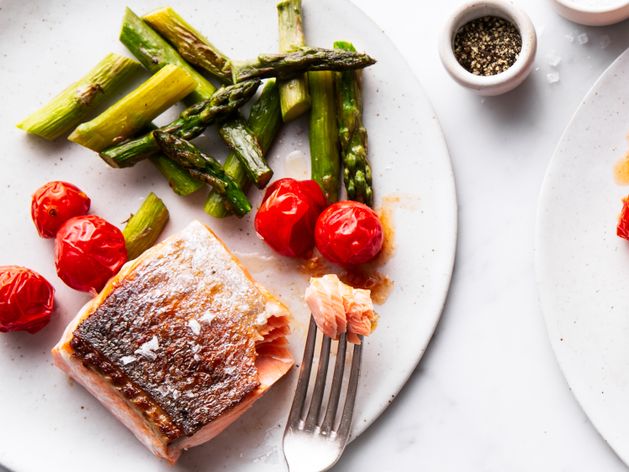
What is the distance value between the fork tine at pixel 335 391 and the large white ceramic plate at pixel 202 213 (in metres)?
0.17

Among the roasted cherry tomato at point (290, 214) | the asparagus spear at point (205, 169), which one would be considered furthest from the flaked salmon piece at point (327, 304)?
the asparagus spear at point (205, 169)

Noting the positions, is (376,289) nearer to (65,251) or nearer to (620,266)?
(620,266)

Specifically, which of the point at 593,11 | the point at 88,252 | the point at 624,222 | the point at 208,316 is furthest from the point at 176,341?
the point at 593,11

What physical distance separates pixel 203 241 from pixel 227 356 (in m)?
0.54

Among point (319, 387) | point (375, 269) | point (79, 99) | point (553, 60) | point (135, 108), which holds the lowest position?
point (319, 387)

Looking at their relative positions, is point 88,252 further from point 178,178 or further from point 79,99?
point 79,99

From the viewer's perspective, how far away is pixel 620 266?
4438 millimetres

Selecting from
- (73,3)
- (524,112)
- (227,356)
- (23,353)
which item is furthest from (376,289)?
(73,3)

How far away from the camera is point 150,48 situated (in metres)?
4.57

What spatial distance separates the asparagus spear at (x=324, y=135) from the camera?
447cm

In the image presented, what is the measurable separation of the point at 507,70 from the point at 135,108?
1.81 meters

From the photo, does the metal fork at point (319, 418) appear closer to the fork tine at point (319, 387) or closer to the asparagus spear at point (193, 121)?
the fork tine at point (319, 387)

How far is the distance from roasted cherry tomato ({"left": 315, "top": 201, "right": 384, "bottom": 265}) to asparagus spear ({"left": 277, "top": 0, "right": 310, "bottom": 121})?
526 mm

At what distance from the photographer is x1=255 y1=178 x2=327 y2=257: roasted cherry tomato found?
432cm
